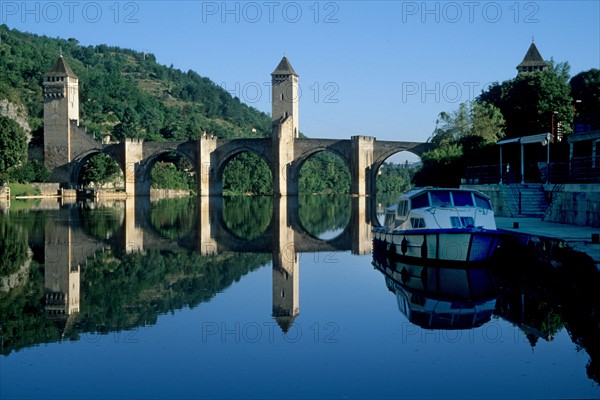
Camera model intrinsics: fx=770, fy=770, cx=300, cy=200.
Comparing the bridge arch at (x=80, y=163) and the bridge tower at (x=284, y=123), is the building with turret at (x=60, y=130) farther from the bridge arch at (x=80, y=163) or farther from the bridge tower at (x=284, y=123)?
the bridge tower at (x=284, y=123)

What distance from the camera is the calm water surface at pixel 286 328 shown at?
7.49 meters

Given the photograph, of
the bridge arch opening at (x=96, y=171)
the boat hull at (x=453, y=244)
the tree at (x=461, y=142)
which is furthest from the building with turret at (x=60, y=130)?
the boat hull at (x=453, y=244)

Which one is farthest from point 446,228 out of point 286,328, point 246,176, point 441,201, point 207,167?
point 246,176

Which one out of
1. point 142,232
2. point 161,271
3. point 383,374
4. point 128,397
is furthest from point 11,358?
point 142,232

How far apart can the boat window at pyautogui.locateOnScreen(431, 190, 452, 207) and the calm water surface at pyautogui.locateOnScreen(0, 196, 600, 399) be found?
1.74 m

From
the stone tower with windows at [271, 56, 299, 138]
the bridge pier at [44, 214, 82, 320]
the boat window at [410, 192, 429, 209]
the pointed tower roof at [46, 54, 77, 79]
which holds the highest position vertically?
the pointed tower roof at [46, 54, 77, 79]

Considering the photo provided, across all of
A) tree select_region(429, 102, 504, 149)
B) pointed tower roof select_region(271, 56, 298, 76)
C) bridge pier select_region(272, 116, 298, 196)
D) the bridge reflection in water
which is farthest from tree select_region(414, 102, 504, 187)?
pointed tower roof select_region(271, 56, 298, 76)

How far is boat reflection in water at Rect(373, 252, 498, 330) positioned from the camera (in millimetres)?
10758

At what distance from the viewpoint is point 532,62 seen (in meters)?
68.8

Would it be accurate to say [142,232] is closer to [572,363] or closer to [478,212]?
[478,212]

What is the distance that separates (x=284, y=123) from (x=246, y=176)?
62.4 ft

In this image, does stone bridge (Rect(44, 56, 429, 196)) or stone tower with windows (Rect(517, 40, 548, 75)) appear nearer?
stone bridge (Rect(44, 56, 429, 196))

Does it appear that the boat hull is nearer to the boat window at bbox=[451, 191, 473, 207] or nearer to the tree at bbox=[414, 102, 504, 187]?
the boat window at bbox=[451, 191, 473, 207]

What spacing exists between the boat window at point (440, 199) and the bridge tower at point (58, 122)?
5566 cm
